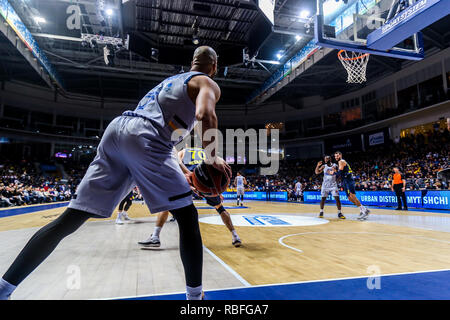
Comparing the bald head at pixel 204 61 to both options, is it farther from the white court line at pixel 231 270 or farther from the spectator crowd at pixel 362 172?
the spectator crowd at pixel 362 172

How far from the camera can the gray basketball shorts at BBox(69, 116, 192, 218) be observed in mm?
1438

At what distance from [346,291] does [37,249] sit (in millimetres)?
1966

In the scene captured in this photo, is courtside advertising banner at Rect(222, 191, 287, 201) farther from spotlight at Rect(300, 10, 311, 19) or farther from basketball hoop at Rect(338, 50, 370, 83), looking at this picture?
spotlight at Rect(300, 10, 311, 19)

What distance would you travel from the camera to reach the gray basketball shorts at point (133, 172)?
1.44 metres

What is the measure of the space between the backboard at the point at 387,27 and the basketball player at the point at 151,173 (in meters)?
5.99

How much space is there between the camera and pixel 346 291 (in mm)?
1841

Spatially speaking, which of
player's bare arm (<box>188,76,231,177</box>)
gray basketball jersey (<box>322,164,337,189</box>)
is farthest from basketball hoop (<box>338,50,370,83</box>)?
player's bare arm (<box>188,76,231,177</box>)

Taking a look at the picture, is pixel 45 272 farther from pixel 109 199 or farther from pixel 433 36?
pixel 433 36

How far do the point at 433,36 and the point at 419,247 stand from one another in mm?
20146

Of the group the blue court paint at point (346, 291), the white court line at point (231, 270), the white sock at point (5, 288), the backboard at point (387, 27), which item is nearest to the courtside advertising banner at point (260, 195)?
the backboard at point (387, 27)

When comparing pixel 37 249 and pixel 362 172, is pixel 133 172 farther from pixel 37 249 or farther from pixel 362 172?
pixel 362 172

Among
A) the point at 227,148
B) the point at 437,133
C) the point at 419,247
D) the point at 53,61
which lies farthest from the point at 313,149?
the point at 419,247

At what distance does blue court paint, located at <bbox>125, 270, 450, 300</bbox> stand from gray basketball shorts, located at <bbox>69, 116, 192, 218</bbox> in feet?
2.38

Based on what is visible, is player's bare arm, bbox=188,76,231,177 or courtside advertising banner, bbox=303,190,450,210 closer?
player's bare arm, bbox=188,76,231,177
